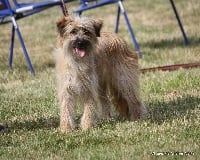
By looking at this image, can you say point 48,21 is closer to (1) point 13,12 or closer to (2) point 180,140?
(1) point 13,12

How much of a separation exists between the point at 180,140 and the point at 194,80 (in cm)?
326

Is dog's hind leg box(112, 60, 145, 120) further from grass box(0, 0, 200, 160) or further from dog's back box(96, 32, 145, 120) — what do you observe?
grass box(0, 0, 200, 160)

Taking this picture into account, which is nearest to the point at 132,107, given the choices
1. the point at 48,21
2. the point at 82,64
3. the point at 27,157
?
the point at 82,64

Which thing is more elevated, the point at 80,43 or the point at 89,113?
the point at 80,43

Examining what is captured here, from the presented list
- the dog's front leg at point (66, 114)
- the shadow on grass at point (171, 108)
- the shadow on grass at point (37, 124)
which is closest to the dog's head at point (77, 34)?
the dog's front leg at point (66, 114)

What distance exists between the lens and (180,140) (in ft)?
20.2

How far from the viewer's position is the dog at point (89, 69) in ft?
22.4

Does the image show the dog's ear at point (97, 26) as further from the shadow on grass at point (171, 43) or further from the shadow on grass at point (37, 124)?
the shadow on grass at point (171, 43)

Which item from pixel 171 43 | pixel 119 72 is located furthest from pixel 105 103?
pixel 171 43

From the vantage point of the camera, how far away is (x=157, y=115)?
24.7 feet

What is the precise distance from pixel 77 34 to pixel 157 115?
147cm

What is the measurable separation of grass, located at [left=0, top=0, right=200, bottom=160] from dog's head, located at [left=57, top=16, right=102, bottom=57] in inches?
34.0

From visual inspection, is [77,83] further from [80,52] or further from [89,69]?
[80,52]

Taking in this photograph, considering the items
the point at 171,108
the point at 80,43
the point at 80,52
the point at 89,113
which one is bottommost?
the point at 171,108
